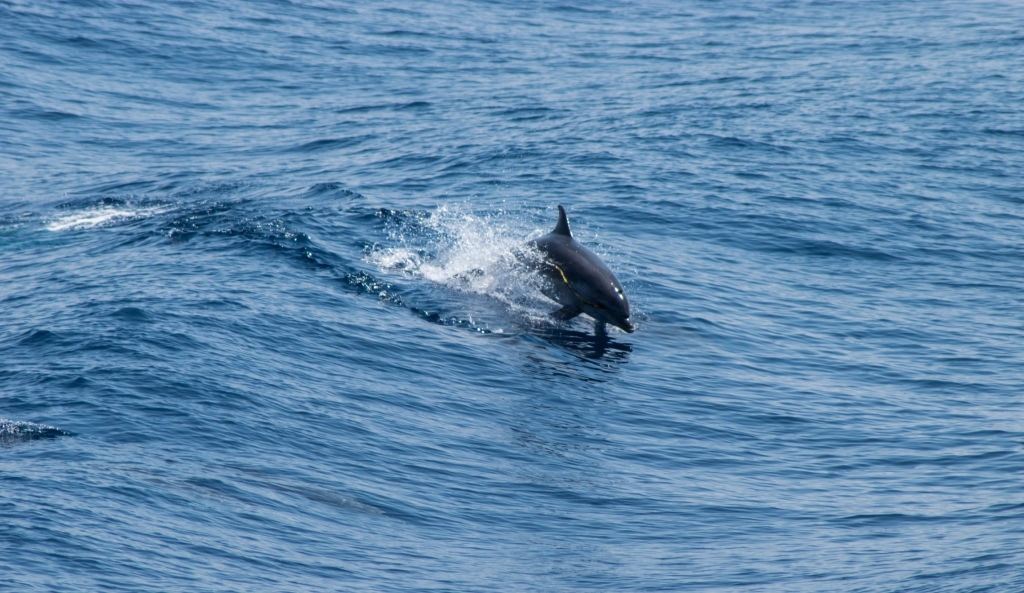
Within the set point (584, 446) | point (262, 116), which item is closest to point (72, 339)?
point (584, 446)

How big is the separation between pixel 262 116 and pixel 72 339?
22181 mm

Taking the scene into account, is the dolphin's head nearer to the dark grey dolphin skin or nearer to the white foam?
the dark grey dolphin skin

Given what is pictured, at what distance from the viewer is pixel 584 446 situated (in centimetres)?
1716

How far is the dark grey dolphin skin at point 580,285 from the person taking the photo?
829 inches

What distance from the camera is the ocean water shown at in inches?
549

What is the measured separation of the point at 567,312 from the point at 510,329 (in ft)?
3.23

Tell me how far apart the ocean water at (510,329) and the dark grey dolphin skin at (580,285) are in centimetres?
49

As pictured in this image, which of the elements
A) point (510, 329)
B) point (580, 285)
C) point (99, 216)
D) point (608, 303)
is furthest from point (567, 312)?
point (99, 216)

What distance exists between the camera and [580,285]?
21281mm

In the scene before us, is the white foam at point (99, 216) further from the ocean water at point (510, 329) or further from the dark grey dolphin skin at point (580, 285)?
the dark grey dolphin skin at point (580, 285)

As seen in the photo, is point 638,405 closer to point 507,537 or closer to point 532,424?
point 532,424

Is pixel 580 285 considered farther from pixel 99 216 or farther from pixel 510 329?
pixel 99 216

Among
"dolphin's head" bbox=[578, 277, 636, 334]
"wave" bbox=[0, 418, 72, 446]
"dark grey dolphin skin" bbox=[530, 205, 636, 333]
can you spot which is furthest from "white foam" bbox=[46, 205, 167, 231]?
"wave" bbox=[0, 418, 72, 446]

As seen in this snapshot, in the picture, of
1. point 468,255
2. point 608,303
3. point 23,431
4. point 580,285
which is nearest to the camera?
point 23,431
